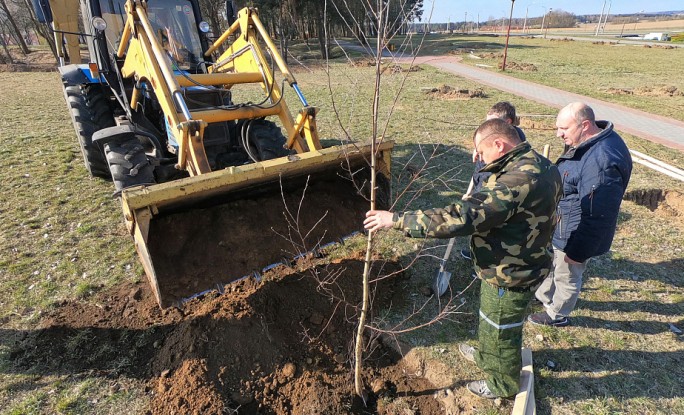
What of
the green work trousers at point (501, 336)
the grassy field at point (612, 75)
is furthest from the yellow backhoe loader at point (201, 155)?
the grassy field at point (612, 75)

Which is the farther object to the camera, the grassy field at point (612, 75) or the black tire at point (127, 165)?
the grassy field at point (612, 75)

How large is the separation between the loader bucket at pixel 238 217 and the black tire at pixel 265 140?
48.3 inches

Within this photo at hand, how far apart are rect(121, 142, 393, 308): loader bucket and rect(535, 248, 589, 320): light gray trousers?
1.59 m

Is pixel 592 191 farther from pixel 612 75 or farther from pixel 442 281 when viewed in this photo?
pixel 612 75

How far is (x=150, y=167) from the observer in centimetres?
450

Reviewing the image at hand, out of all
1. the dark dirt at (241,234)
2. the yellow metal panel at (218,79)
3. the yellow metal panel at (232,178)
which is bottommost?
the dark dirt at (241,234)

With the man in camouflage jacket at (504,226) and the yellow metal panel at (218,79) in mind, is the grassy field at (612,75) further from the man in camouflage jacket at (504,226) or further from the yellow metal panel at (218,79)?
the man in camouflage jacket at (504,226)

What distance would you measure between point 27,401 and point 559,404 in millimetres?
3688

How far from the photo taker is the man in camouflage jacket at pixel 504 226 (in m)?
2.11

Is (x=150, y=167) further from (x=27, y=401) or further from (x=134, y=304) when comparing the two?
(x=27, y=401)

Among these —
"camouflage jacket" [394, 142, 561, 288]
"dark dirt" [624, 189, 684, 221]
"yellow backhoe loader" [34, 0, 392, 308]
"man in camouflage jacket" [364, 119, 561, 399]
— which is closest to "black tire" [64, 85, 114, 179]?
"yellow backhoe loader" [34, 0, 392, 308]

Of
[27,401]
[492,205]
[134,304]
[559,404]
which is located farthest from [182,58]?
[559,404]

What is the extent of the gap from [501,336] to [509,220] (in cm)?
80

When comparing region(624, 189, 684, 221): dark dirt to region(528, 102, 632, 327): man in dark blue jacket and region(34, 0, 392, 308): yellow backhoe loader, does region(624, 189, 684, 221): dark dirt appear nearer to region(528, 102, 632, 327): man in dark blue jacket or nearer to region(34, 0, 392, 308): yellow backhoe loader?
region(528, 102, 632, 327): man in dark blue jacket
